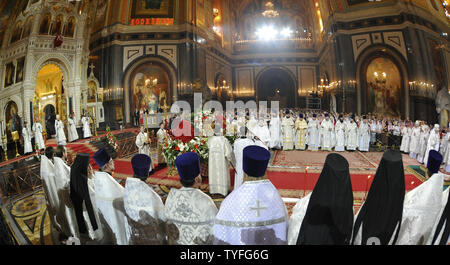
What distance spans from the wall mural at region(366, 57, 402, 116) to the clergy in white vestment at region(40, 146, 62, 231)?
757 centimetres

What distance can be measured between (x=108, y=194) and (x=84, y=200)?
58cm

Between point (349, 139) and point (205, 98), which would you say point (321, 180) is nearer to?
point (349, 139)

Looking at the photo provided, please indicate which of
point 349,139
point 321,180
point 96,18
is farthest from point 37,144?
point 349,139

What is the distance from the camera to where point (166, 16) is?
984 centimetres

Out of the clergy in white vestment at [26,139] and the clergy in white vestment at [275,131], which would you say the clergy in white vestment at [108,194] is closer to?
the clergy in white vestment at [26,139]

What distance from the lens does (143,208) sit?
7.76ft

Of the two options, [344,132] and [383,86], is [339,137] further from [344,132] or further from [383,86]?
[383,86]

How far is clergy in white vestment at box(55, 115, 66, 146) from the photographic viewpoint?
3676 millimetres

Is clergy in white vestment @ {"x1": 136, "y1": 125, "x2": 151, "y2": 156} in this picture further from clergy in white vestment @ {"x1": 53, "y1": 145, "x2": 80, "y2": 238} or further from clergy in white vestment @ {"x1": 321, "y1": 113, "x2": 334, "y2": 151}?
clergy in white vestment @ {"x1": 321, "y1": 113, "x2": 334, "y2": 151}

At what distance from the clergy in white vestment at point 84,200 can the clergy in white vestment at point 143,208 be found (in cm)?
103

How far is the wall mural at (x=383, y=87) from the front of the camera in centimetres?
569

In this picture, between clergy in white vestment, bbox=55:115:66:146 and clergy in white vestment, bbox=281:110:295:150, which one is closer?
clergy in white vestment, bbox=55:115:66:146

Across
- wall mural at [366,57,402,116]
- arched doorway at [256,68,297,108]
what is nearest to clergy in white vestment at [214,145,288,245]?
wall mural at [366,57,402,116]

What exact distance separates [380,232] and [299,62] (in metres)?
11.4
